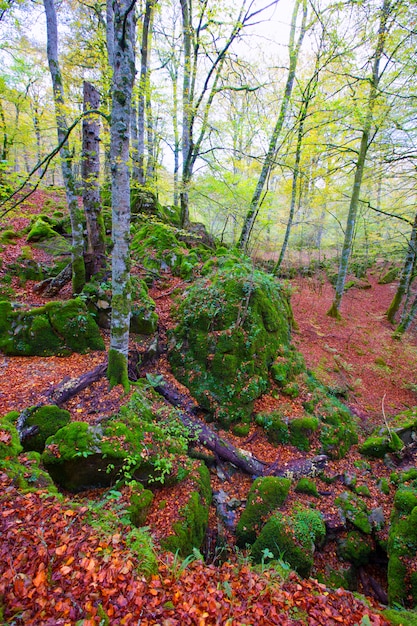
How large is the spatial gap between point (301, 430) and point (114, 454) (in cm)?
406

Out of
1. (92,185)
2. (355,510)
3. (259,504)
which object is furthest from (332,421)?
(92,185)

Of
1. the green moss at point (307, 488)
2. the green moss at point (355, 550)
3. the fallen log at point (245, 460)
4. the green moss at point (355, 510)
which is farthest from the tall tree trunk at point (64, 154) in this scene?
the green moss at point (355, 550)

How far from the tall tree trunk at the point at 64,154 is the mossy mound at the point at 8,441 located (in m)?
3.97

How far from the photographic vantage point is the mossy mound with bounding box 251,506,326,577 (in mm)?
3908

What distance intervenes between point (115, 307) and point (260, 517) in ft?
14.4

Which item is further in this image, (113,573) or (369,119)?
(369,119)

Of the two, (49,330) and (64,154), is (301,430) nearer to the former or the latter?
(49,330)

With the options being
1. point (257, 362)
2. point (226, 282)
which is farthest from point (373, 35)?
point (257, 362)

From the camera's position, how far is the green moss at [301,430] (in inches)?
229

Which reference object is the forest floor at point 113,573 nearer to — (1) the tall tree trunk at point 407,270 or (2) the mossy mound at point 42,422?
(2) the mossy mound at point 42,422

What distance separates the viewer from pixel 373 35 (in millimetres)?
8516

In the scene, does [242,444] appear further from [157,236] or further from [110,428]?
[157,236]

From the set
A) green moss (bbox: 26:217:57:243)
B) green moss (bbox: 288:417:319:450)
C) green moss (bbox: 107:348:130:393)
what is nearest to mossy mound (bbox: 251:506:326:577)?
green moss (bbox: 288:417:319:450)

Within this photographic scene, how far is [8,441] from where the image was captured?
11.0ft
